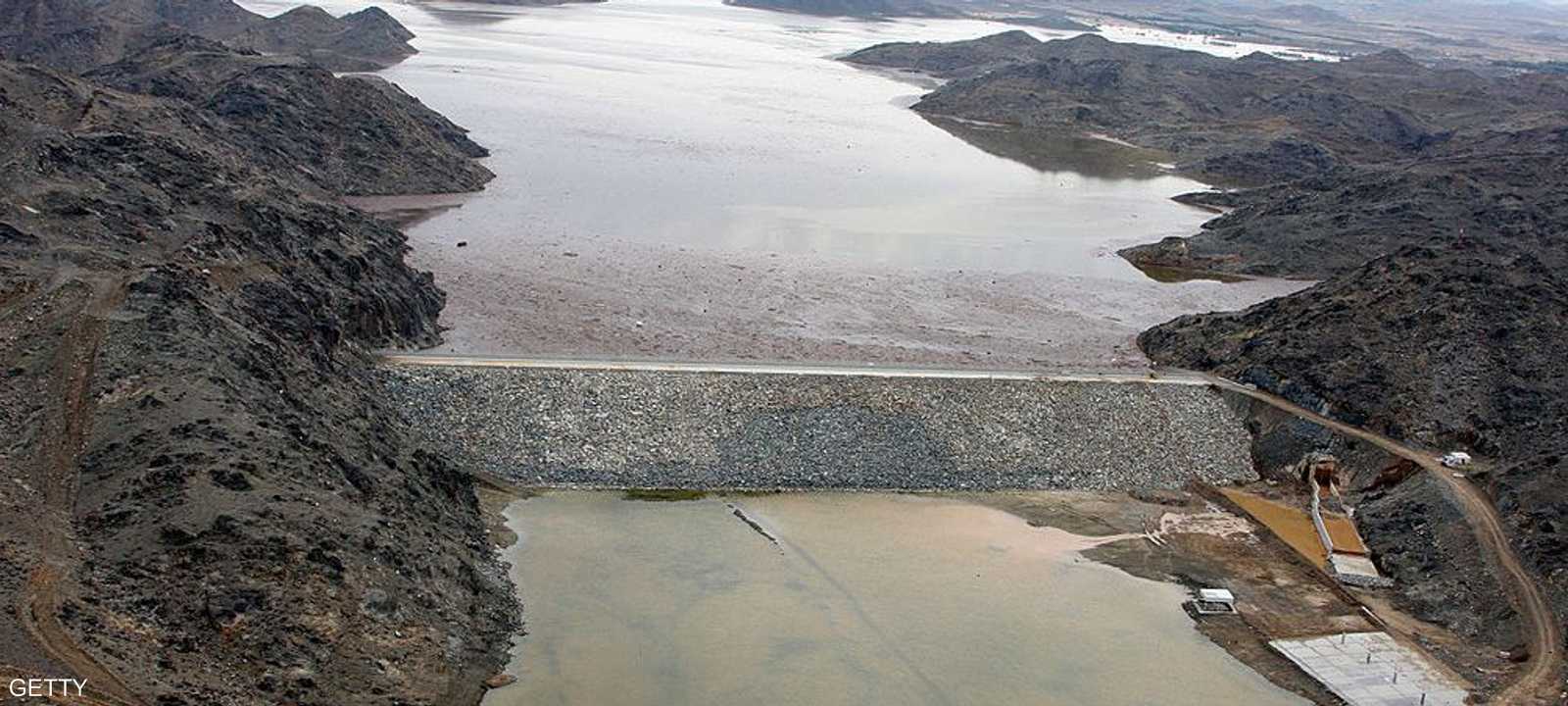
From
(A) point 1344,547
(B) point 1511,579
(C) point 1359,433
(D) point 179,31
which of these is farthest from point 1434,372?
(D) point 179,31

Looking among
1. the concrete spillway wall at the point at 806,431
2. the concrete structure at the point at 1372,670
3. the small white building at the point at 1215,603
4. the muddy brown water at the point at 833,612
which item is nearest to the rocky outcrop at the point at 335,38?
the concrete spillway wall at the point at 806,431

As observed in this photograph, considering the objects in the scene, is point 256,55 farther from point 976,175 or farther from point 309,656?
point 309,656

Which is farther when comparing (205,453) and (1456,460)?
(1456,460)

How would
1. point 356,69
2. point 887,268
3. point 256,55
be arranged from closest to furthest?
point 887,268 < point 256,55 < point 356,69

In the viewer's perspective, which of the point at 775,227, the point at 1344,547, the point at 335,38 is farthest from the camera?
the point at 335,38

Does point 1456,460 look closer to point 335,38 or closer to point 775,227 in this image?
point 775,227

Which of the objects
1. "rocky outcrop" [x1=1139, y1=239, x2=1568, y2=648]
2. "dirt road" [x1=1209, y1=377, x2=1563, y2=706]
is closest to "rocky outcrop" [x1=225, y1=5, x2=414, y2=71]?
"rocky outcrop" [x1=1139, y1=239, x2=1568, y2=648]

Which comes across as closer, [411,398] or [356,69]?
[411,398]

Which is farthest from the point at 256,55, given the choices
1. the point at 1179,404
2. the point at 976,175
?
the point at 1179,404
